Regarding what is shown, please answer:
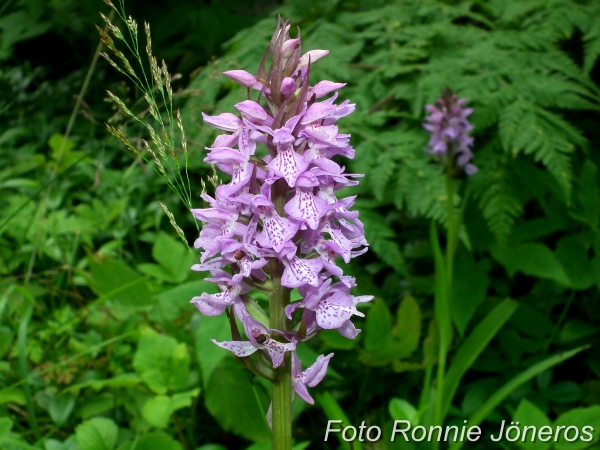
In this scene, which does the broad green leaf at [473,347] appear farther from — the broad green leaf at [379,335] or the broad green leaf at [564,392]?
the broad green leaf at [564,392]

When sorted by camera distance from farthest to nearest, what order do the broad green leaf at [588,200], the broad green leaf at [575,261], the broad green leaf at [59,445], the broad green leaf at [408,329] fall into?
the broad green leaf at [588,200] → the broad green leaf at [575,261] → the broad green leaf at [408,329] → the broad green leaf at [59,445]

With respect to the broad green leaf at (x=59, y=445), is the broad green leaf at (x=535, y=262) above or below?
below

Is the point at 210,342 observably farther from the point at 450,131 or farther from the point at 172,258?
the point at 450,131

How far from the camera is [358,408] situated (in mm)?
2127

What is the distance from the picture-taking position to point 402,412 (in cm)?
156

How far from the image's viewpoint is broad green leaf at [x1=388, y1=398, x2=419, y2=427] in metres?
1.54

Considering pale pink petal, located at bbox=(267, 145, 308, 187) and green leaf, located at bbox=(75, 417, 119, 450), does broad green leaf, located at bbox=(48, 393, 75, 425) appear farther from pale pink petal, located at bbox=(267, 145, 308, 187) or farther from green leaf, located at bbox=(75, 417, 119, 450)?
pale pink petal, located at bbox=(267, 145, 308, 187)

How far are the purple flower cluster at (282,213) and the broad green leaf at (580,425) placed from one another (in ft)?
2.44

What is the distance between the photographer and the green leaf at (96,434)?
4.44ft

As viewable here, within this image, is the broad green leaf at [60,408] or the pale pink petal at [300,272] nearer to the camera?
the pale pink petal at [300,272]

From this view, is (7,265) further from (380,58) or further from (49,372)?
Result: (380,58)

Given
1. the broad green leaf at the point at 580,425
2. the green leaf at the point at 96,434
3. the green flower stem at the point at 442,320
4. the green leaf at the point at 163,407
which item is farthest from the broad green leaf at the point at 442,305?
the green leaf at the point at 96,434

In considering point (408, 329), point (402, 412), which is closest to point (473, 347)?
point (402, 412)

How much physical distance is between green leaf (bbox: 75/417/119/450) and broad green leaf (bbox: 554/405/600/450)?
1095 millimetres
